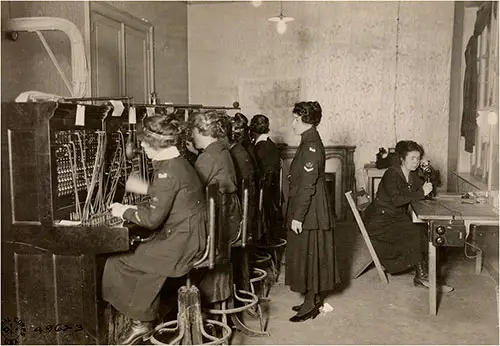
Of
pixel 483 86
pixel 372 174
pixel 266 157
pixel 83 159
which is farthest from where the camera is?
pixel 372 174

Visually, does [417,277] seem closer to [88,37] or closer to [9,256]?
[9,256]

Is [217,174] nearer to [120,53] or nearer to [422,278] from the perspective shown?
[422,278]

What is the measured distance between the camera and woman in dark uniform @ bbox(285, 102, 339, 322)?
3877 millimetres

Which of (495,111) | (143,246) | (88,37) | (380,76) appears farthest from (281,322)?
(380,76)

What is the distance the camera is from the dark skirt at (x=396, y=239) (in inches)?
187

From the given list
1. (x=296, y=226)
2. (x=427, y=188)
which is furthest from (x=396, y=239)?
(x=296, y=226)

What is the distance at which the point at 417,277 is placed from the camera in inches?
190

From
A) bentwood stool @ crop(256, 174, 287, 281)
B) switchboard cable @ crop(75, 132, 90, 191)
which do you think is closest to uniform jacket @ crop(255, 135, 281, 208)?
bentwood stool @ crop(256, 174, 287, 281)

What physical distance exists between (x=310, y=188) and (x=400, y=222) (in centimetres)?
135

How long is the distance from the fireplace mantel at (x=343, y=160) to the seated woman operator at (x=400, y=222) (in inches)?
105

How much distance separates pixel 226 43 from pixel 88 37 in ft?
10.3

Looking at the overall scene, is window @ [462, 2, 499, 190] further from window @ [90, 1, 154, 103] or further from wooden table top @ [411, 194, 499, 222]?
window @ [90, 1, 154, 103]

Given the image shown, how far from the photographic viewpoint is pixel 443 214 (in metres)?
3.91

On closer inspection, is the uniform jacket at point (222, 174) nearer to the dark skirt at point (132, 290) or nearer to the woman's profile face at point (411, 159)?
the dark skirt at point (132, 290)
